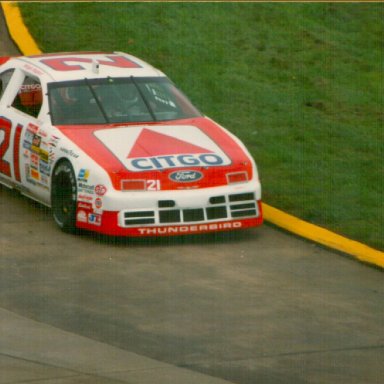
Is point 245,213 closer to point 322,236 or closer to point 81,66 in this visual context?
point 322,236

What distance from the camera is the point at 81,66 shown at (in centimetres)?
1429

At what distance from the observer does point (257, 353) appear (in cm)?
983

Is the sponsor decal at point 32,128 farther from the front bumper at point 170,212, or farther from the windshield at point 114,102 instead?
the front bumper at point 170,212

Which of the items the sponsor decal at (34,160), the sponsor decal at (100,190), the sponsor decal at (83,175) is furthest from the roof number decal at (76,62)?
the sponsor decal at (100,190)

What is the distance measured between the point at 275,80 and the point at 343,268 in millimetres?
6924

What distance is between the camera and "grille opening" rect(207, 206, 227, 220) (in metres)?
12.8

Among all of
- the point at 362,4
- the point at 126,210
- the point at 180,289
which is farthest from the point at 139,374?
the point at 362,4

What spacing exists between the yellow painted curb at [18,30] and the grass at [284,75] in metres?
0.15

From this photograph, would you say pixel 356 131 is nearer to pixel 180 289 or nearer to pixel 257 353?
pixel 180 289

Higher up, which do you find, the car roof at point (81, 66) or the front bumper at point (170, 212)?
the car roof at point (81, 66)

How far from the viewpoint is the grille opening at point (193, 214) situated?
1266 centimetres

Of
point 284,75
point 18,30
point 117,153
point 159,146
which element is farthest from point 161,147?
point 18,30

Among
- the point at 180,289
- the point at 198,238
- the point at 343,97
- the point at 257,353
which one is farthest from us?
the point at 343,97

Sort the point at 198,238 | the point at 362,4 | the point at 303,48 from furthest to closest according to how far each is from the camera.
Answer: the point at 362,4
the point at 303,48
the point at 198,238
